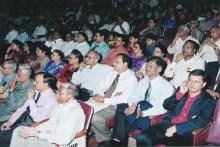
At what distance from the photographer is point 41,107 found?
3.92m

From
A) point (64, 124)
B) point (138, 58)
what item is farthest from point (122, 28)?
point (64, 124)

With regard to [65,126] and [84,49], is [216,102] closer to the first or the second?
[65,126]

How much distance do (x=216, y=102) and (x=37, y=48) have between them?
374cm

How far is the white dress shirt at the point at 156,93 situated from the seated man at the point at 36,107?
1012 millimetres

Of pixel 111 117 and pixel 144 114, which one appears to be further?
pixel 111 117

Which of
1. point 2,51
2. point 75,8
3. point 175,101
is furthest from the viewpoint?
point 75,8

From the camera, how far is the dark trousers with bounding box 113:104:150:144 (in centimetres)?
405

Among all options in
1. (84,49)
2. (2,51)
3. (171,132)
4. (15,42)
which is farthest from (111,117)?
(2,51)

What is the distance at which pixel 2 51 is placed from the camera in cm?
843

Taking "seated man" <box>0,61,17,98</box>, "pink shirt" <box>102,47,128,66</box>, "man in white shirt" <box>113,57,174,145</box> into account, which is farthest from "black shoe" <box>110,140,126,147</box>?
"pink shirt" <box>102,47,128,66</box>

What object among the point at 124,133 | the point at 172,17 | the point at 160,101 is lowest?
the point at 124,133

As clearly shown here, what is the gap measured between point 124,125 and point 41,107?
3.06 feet

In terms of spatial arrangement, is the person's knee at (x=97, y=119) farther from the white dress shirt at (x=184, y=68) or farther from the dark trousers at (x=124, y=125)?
the white dress shirt at (x=184, y=68)

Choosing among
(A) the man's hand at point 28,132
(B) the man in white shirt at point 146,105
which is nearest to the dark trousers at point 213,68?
(B) the man in white shirt at point 146,105
